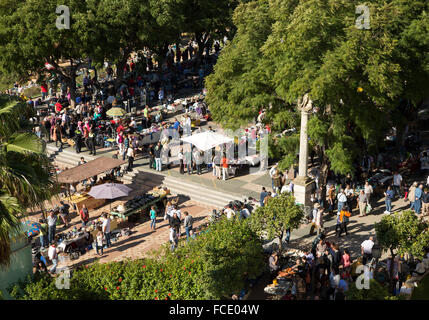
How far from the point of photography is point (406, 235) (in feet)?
62.2

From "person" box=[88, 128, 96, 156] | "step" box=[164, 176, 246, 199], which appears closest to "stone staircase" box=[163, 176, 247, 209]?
"step" box=[164, 176, 246, 199]

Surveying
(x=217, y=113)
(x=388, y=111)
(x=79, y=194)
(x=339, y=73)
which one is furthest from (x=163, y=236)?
(x=388, y=111)

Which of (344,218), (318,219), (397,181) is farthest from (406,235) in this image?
(397,181)

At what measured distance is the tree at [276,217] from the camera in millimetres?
20344

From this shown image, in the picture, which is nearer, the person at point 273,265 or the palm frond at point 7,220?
the palm frond at point 7,220

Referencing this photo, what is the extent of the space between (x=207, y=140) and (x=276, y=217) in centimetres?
1102

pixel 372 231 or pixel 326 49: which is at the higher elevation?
pixel 326 49

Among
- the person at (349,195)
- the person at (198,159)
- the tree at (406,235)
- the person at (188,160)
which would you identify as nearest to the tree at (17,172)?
the tree at (406,235)

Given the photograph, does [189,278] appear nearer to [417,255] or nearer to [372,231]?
[417,255]

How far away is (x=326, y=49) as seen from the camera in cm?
2348

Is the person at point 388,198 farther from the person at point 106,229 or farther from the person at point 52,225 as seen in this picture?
the person at point 52,225

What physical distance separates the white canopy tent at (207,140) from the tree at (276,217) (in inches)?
403
